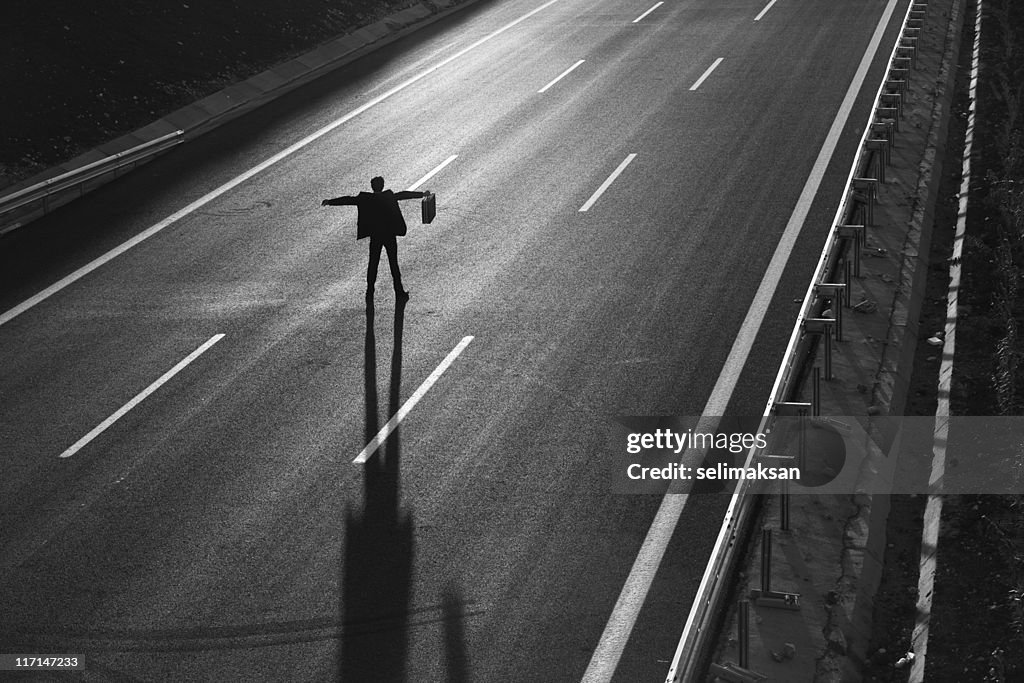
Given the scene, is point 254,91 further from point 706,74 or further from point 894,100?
point 894,100

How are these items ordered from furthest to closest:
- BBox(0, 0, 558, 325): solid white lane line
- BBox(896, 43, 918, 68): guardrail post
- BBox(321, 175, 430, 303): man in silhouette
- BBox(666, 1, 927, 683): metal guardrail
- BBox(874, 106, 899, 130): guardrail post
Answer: BBox(896, 43, 918, 68): guardrail post, BBox(874, 106, 899, 130): guardrail post, BBox(0, 0, 558, 325): solid white lane line, BBox(321, 175, 430, 303): man in silhouette, BBox(666, 1, 927, 683): metal guardrail

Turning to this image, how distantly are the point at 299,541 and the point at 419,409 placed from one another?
2.46 m

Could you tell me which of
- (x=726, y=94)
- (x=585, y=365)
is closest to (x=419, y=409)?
(x=585, y=365)

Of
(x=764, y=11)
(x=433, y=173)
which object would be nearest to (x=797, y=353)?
(x=433, y=173)

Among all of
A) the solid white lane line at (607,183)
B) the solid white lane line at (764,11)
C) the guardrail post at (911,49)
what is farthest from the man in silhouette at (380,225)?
the solid white lane line at (764,11)

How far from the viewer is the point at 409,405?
12336 mm

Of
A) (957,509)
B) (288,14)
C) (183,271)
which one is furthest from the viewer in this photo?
(288,14)

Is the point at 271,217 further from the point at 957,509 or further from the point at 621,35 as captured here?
the point at 621,35

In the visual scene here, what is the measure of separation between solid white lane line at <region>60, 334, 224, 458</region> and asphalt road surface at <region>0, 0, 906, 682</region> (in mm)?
51

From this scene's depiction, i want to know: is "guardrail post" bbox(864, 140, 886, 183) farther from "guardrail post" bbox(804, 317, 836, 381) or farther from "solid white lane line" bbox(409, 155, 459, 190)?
"solid white lane line" bbox(409, 155, 459, 190)

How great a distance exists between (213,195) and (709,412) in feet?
32.5

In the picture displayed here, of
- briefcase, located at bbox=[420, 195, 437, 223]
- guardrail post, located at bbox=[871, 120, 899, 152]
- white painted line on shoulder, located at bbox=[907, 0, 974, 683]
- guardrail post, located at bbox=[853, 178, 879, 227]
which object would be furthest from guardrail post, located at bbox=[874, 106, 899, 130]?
briefcase, located at bbox=[420, 195, 437, 223]

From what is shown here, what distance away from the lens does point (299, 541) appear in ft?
33.2

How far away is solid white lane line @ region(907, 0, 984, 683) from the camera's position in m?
8.53
